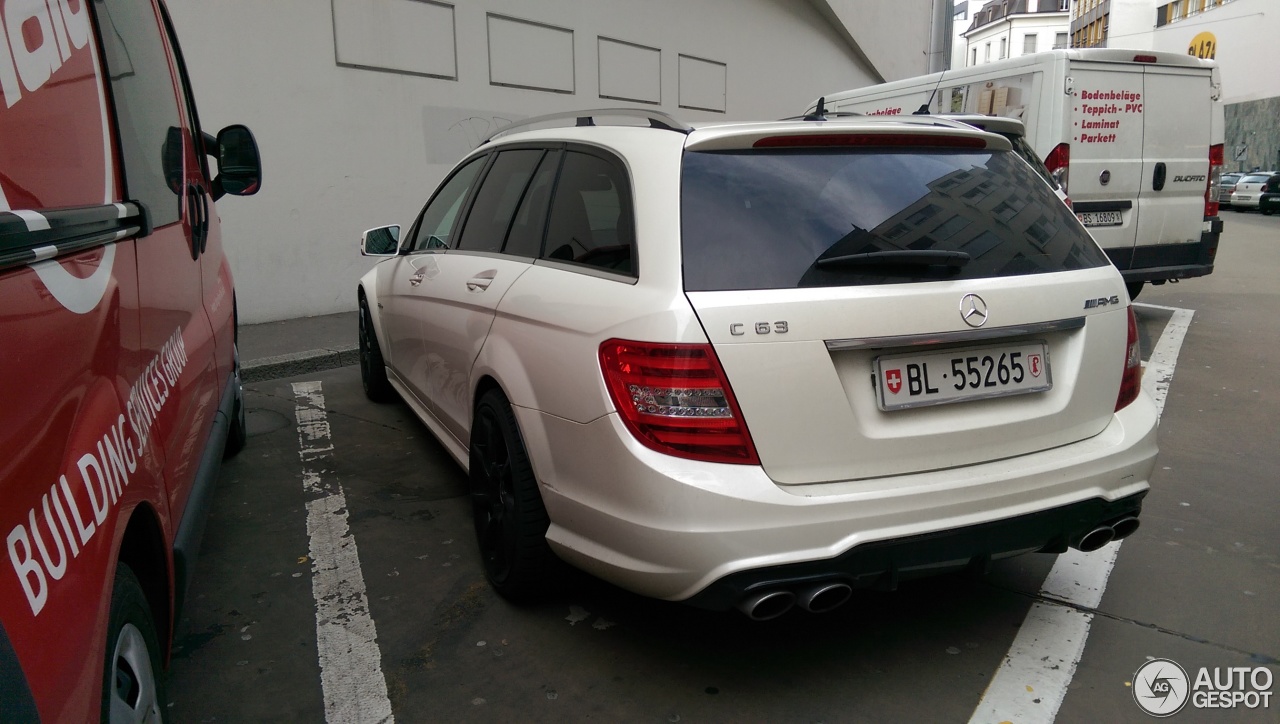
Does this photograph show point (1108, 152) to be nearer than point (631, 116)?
No

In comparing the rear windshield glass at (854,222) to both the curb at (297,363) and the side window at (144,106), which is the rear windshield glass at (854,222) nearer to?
the side window at (144,106)

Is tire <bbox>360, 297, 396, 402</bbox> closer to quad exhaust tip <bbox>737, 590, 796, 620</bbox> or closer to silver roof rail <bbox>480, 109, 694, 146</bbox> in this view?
silver roof rail <bbox>480, 109, 694, 146</bbox>

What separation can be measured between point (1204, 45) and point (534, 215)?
48.9 metres

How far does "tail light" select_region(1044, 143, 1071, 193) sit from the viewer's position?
7207mm

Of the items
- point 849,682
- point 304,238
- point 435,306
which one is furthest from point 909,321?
point 304,238

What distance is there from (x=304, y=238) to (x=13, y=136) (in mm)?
7197

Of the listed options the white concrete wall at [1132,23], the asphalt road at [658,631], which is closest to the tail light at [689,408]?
the asphalt road at [658,631]

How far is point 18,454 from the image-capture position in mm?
1246

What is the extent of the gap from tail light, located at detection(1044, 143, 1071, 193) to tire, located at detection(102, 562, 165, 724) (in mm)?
7232

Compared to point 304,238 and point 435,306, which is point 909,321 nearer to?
point 435,306

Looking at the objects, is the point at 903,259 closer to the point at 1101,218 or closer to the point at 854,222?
the point at 854,222

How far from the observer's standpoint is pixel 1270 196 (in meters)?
25.8

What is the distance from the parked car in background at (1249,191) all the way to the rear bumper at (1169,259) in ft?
77.0

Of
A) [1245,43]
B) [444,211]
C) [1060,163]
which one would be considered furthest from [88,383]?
[1245,43]
